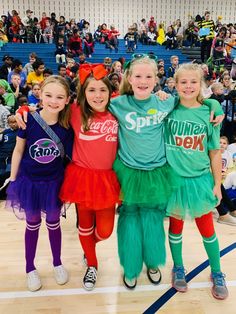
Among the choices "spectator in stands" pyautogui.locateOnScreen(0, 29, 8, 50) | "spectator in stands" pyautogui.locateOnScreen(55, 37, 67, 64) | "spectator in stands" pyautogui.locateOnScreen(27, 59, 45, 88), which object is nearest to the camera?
"spectator in stands" pyautogui.locateOnScreen(27, 59, 45, 88)

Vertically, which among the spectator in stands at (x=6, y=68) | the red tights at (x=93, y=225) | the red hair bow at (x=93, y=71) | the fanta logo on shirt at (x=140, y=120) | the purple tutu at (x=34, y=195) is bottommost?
the red tights at (x=93, y=225)

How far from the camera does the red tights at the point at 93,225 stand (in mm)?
1959

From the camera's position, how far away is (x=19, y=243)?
104 inches

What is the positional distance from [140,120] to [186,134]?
27 centimetres

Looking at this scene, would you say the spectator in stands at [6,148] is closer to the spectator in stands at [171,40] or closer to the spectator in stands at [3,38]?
the spectator in stands at [3,38]

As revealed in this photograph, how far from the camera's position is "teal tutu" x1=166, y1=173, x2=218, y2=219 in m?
1.84

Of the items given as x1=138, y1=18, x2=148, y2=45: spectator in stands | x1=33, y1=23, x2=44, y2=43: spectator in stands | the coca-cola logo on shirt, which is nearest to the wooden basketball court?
the coca-cola logo on shirt

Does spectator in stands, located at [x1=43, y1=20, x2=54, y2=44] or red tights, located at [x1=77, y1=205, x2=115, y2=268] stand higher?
spectator in stands, located at [x1=43, y1=20, x2=54, y2=44]

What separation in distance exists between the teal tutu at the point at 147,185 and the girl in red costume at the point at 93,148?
8cm

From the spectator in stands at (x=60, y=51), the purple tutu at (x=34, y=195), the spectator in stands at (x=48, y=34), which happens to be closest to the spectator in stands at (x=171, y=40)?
the spectator in stands at (x=60, y=51)

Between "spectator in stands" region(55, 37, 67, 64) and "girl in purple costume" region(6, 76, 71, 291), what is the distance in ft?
26.3

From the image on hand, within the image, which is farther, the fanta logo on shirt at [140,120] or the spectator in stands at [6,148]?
the spectator in stands at [6,148]

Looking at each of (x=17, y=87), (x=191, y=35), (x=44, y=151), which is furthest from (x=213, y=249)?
(x=191, y=35)

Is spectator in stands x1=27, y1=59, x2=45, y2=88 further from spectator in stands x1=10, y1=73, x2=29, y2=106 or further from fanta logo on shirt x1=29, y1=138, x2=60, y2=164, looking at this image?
fanta logo on shirt x1=29, y1=138, x2=60, y2=164
